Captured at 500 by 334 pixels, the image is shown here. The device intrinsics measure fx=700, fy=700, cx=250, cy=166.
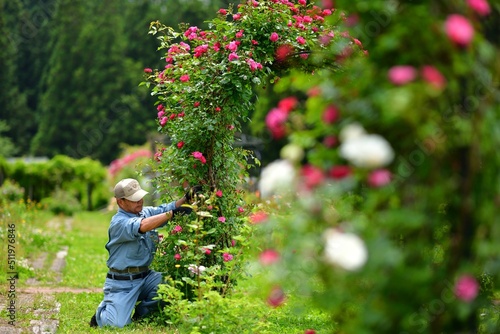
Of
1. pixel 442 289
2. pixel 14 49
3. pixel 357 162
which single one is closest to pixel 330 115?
pixel 357 162

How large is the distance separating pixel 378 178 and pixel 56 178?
20.6 m

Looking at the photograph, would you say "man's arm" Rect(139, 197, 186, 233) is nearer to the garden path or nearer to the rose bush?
the rose bush

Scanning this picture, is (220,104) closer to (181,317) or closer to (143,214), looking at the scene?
(143,214)

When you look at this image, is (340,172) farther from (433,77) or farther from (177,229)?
(177,229)

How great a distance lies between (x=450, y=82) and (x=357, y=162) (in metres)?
0.47

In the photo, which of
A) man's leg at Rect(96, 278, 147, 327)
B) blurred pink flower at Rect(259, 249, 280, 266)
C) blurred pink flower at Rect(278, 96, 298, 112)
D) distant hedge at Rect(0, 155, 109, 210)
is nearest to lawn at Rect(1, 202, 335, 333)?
man's leg at Rect(96, 278, 147, 327)

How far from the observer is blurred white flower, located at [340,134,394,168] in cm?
238

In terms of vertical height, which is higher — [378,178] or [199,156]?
[378,178]

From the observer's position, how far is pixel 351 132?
2463 mm

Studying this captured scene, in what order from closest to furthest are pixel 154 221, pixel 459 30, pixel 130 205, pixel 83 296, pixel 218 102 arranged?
pixel 459 30, pixel 154 221, pixel 130 205, pixel 218 102, pixel 83 296

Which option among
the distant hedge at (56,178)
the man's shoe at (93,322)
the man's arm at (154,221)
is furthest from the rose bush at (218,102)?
the distant hedge at (56,178)

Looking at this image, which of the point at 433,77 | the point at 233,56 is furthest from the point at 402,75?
the point at 233,56

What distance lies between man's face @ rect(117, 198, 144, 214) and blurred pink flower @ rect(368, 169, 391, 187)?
373 cm

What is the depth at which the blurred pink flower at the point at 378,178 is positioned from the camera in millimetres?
2436
